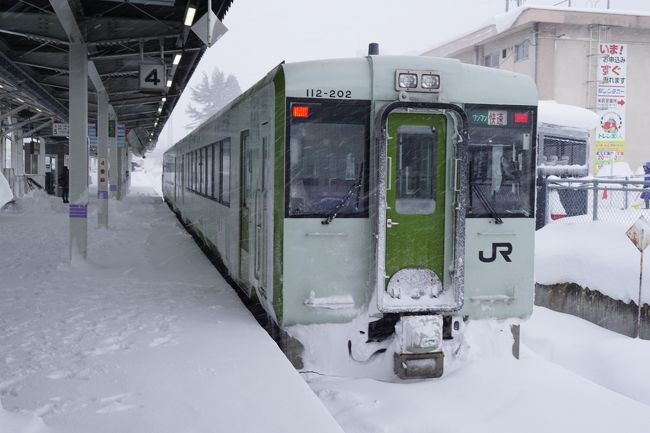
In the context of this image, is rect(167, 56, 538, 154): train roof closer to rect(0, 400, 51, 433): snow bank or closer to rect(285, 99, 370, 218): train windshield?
rect(285, 99, 370, 218): train windshield

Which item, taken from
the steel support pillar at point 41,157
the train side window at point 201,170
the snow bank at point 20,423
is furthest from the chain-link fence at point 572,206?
the steel support pillar at point 41,157

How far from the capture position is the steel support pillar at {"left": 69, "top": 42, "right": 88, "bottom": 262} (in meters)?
10.8

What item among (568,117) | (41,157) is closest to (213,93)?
(41,157)

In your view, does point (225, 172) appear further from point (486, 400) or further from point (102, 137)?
point (102, 137)

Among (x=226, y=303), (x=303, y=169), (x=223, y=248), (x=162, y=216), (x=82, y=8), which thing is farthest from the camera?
(x=162, y=216)

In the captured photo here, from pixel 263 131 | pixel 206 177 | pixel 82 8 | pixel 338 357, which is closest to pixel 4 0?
pixel 82 8

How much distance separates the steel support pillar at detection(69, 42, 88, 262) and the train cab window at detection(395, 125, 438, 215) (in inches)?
264

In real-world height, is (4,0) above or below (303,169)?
above

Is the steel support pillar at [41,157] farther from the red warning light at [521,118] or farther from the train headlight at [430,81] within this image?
the red warning light at [521,118]

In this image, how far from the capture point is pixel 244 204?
7516 millimetres

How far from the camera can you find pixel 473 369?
5961 mm

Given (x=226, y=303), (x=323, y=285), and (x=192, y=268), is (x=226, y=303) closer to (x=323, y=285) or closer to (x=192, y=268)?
(x=323, y=285)

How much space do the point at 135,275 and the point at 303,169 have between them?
4734mm

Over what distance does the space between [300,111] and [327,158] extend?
446 millimetres
